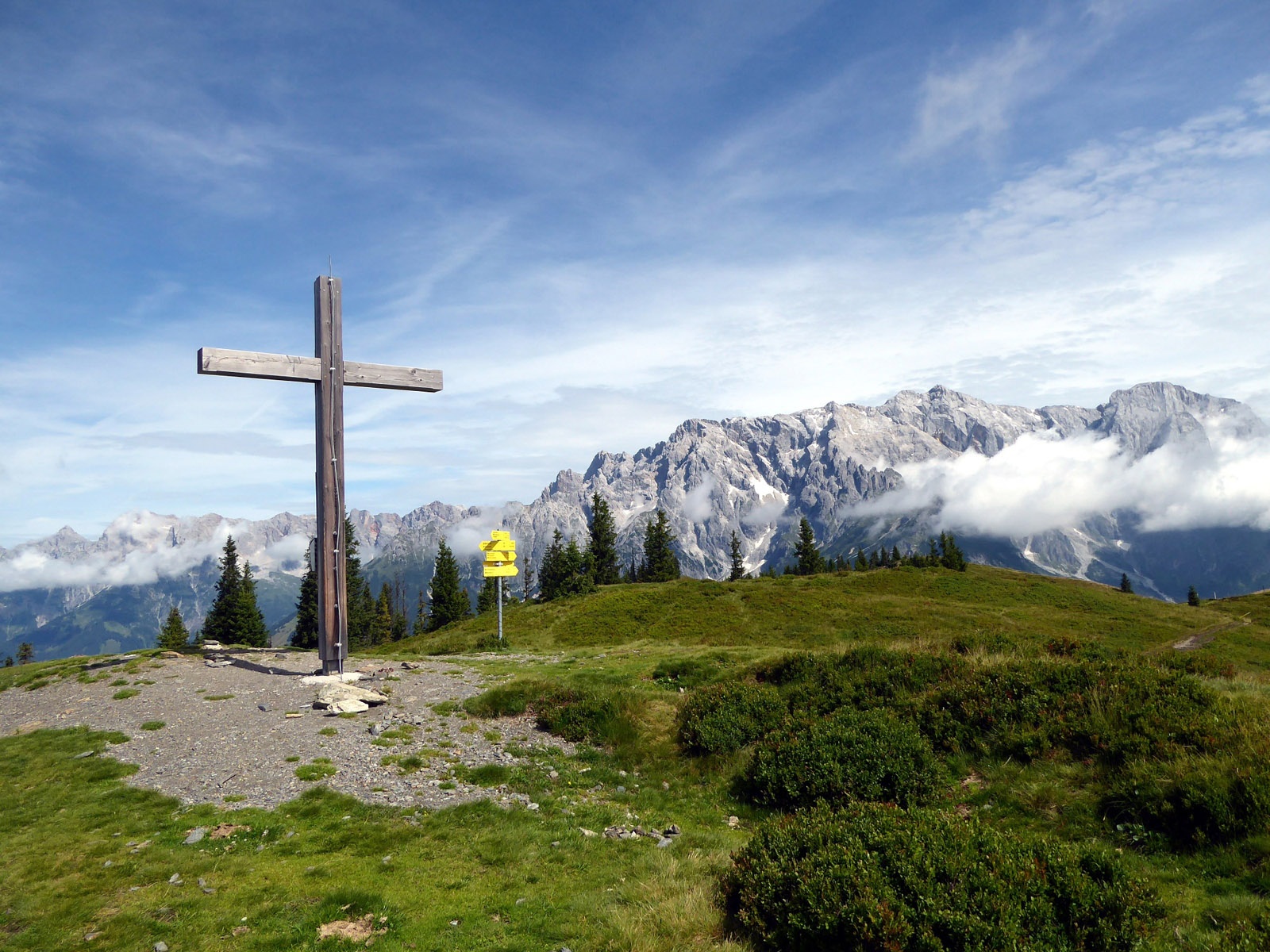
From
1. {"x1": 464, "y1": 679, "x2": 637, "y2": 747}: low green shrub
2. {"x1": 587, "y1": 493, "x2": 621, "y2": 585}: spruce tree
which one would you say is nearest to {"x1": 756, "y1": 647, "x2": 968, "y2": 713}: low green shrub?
→ {"x1": 464, "y1": 679, "x2": 637, "y2": 747}: low green shrub

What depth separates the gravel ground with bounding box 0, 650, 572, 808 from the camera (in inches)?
523

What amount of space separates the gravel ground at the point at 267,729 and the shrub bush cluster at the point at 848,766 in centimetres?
512

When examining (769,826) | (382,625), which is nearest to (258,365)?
(769,826)

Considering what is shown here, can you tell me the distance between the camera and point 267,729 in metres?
16.6

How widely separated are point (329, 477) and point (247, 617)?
80.2 meters

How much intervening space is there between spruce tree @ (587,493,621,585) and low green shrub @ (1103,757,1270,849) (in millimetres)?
91812

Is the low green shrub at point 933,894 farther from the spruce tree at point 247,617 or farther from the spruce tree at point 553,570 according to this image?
the spruce tree at point 247,617

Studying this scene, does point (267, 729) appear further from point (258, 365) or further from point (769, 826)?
point (769, 826)

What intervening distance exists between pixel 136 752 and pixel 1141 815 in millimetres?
20805

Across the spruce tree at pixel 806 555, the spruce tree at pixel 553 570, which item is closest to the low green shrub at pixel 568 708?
the spruce tree at pixel 553 570

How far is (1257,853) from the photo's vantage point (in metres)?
8.37

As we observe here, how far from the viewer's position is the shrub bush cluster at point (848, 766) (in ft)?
38.6

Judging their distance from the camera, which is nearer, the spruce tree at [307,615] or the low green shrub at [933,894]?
the low green shrub at [933,894]

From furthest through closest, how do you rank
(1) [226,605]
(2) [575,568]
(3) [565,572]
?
(3) [565,572] < (2) [575,568] < (1) [226,605]
